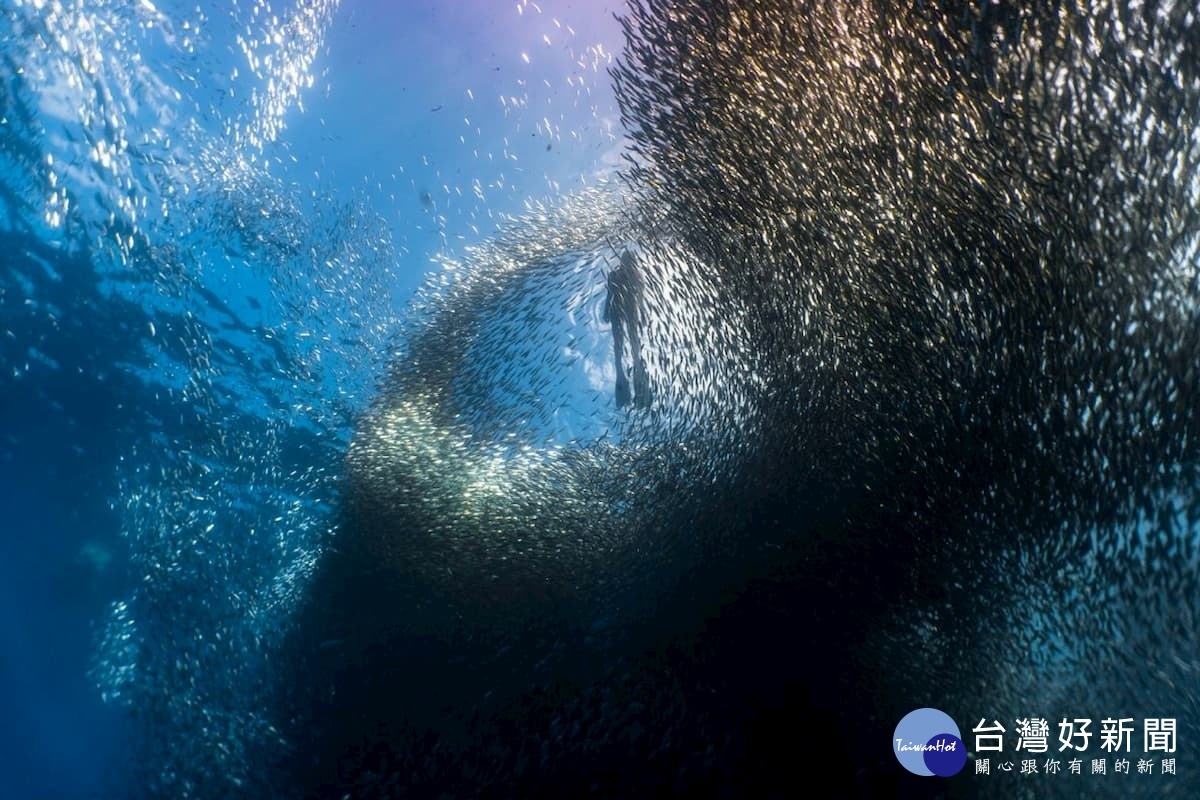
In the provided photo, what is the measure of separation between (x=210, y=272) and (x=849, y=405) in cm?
712

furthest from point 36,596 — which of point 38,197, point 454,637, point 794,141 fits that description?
point 794,141

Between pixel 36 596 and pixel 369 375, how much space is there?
14.6 m

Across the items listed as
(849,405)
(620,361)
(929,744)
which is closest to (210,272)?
(620,361)

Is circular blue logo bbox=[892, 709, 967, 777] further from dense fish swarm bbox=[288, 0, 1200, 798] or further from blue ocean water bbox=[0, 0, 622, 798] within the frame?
blue ocean water bbox=[0, 0, 622, 798]

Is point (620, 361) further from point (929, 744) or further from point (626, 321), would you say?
point (929, 744)

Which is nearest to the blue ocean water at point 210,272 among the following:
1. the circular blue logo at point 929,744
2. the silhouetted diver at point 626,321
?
the silhouetted diver at point 626,321

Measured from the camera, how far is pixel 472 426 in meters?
6.69

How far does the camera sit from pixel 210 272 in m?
7.24

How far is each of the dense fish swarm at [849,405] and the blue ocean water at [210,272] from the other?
0.84m

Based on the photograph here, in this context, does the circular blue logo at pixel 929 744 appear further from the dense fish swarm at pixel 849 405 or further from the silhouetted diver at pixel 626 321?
the silhouetted diver at pixel 626 321

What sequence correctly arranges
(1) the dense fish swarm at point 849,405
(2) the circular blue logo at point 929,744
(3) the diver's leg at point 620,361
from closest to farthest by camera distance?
(1) the dense fish swarm at point 849,405
(2) the circular blue logo at point 929,744
(3) the diver's leg at point 620,361

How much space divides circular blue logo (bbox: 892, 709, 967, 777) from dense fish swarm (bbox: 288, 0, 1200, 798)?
88 mm

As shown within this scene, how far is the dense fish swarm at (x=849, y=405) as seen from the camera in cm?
239

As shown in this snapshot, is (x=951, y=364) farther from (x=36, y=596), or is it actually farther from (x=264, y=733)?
(x=36, y=596)
